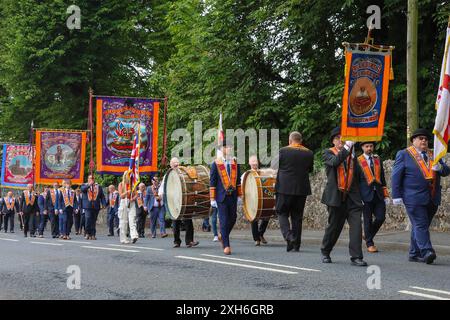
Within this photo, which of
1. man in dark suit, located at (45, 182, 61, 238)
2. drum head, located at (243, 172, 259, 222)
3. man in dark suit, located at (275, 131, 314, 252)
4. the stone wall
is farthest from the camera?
man in dark suit, located at (45, 182, 61, 238)

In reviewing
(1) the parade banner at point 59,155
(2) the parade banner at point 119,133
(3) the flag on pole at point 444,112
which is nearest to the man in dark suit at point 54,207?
(2) the parade banner at point 119,133

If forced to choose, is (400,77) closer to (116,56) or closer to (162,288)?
(162,288)

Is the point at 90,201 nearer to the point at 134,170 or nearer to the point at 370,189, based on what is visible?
the point at 134,170

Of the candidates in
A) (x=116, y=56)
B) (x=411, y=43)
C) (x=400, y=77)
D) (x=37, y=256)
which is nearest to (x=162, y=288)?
(x=37, y=256)

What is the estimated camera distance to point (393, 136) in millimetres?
20625

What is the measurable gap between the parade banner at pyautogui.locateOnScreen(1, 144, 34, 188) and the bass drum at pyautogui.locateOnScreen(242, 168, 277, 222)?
24.2 metres

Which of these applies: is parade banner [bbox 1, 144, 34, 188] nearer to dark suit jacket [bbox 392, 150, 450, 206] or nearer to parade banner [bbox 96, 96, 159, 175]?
parade banner [bbox 96, 96, 159, 175]

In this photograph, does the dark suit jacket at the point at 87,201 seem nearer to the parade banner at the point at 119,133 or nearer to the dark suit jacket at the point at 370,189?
the parade banner at the point at 119,133

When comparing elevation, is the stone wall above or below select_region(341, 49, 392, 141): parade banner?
below

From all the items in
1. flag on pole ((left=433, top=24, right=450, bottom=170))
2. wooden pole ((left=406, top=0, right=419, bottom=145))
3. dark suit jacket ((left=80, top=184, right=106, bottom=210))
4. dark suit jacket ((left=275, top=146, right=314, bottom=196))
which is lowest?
dark suit jacket ((left=80, top=184, right=106, bottom=210))

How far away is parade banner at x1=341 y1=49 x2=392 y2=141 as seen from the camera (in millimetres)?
11492

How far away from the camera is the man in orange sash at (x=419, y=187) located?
1082 cm

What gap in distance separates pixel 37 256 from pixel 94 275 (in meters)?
4.01

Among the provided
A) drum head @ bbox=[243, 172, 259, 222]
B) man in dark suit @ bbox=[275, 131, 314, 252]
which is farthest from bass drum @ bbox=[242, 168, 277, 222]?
man in dark suit @ bbox=[275, 131, 314, 252]
